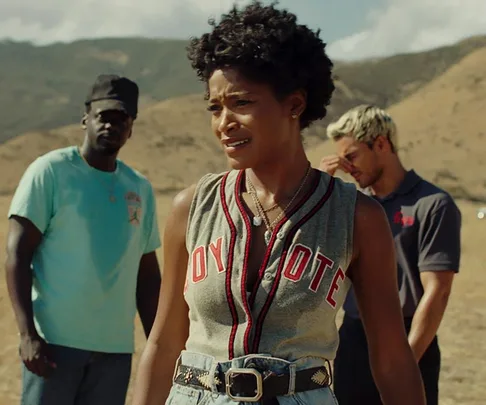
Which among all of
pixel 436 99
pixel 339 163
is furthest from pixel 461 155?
pixel 339 163

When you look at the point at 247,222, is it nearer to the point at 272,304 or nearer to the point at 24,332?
the point at 272,304

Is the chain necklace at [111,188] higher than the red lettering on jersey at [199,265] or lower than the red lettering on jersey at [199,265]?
higher

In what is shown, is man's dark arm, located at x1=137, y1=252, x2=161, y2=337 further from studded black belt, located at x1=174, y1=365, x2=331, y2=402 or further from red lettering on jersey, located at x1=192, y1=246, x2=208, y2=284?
studded black belt, located at x1=174, y1=365, x2=331, y2=402

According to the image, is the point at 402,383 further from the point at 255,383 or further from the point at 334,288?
the point at 255,383

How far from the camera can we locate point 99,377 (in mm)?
4129

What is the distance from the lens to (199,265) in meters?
2.37

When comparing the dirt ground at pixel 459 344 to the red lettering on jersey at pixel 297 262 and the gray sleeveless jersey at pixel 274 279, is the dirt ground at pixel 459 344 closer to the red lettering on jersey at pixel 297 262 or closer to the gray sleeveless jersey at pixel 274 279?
the gray sleeveless jersey at pixel 274 279

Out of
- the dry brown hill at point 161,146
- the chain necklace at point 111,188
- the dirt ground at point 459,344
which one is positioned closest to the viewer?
the chain necklace at point 111,188

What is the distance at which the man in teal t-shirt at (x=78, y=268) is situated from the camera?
13.1 feet

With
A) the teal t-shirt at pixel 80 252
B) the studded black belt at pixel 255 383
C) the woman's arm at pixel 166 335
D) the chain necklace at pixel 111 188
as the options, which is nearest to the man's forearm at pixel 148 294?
the teal t-shirt at pixel 80 252

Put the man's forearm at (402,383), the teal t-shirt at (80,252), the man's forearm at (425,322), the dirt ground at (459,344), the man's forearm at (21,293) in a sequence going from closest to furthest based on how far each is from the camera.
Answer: the man's forearm at (402,383) < the man's forearm at (425,322) < the man's forearm at (21,293) < the teal t-shirt at (80,252) < the dirt ground at (459,344)

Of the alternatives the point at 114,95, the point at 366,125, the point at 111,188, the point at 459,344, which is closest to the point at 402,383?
A: the point at 366,125

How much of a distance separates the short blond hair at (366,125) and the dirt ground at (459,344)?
4.64 meters

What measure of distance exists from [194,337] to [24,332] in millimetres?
1750
